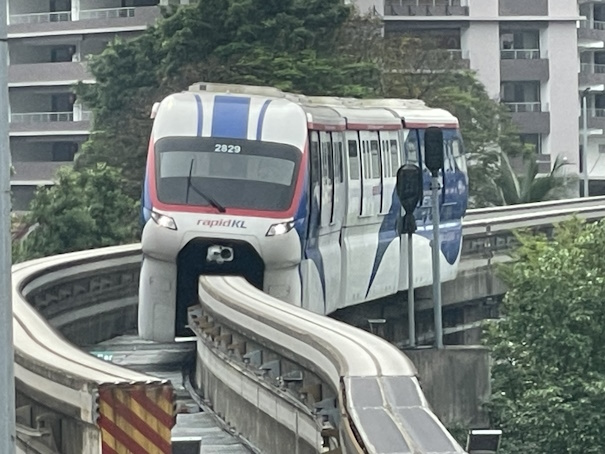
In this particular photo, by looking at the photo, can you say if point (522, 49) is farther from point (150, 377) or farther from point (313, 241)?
point (150, 377)

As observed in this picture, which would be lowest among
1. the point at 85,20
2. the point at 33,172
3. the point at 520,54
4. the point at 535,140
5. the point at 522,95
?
the point at 33,172

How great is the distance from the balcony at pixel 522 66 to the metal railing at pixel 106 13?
1574 centimetres

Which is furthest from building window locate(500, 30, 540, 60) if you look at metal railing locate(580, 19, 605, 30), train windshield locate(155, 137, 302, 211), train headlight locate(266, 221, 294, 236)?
train headlight locate(266, 221, 294, 236)

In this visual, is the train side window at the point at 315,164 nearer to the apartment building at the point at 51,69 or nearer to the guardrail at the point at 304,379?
the guardrail at the point at 304,379

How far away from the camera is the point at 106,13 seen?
247 feet

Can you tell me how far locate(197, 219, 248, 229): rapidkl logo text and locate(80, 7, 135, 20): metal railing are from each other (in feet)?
175

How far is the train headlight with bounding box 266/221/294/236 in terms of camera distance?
73.8 ft

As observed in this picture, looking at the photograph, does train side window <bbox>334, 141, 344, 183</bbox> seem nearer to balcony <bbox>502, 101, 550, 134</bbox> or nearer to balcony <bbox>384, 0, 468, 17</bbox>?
balcony <bbox>384, 0, 468, 17</bbox>

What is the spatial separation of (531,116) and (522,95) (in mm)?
1735

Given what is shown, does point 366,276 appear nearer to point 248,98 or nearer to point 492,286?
point 248,98

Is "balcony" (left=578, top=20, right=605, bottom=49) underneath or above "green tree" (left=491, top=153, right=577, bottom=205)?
above

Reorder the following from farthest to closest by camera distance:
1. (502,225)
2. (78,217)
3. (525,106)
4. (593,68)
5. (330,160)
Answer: (593,68) → (525,106) → (502,225) → (78,217) → (330,160)

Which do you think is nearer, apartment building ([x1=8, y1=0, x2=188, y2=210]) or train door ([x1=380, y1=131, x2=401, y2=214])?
train door ([x1=380, y1=131, x2=401, y2=214])

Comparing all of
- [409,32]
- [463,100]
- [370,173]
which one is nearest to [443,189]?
[370,173]
